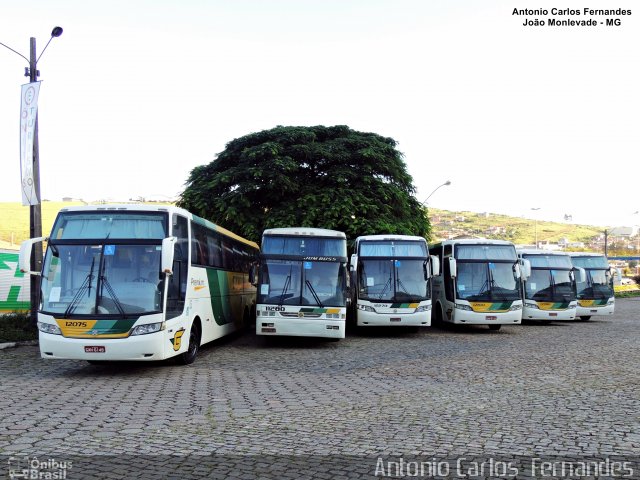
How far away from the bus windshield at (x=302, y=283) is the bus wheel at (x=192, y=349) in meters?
3.08

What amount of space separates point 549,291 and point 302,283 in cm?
1321

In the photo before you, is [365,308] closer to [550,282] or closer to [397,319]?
[397,319]

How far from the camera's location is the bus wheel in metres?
13.8

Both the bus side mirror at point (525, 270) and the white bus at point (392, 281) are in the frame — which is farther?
the bus side mirror at point (525, 270)

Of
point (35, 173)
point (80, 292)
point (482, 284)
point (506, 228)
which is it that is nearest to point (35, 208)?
point (35, 173)

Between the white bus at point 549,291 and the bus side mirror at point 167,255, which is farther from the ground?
the bus side mirror at point 167,255

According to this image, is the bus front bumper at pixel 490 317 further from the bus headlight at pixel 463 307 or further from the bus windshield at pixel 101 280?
the bus windshield at pixel 101 280

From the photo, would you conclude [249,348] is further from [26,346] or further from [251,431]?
[251,431]

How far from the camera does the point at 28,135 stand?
16.6 meters

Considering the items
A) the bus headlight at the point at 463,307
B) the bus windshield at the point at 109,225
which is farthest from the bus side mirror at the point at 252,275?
the bus headlight at the point at 463,307

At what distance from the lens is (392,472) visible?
20.0 feet

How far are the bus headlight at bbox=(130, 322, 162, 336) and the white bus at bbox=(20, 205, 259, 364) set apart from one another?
0.7 inches

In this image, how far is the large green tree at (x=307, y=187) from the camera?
93.9 ft

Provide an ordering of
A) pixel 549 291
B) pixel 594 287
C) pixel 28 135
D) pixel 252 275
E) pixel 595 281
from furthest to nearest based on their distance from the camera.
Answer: pixel 595 281, pixel 594 287, pixel 549 291, pixel 252 275, pixel 28 135
